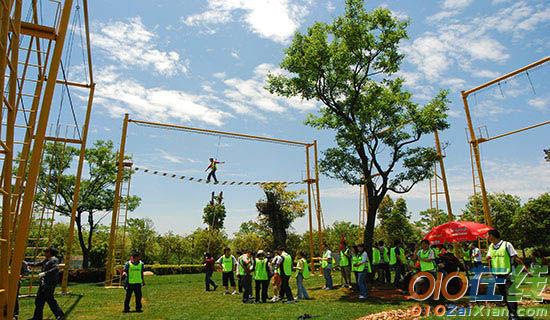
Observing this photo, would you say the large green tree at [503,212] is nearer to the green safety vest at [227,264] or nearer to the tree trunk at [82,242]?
the green safety vest at [227,264]

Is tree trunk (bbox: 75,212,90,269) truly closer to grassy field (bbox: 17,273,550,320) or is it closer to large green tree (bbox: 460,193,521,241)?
grassy field (bbox: 17,273,550,320)

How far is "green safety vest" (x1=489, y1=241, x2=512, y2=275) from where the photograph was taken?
8.88 metres

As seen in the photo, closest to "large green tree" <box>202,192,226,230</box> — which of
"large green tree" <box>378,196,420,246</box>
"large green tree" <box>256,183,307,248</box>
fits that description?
"large green tree" <box>256,183,307,248</box>

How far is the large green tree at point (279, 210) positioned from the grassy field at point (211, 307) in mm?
28781

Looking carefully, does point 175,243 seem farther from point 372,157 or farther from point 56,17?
point 56,17

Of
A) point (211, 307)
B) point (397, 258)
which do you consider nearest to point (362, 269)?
point (397, 258)

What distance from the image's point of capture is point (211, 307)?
13.1 meters

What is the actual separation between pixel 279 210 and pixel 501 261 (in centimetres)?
3708

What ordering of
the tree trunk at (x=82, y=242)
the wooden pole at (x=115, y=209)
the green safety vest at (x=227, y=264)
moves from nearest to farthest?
the green safety vest at (x=227, y=264)
the wooden pole at (x=115, y=209)
the tree trunk at (x=82, y=242)

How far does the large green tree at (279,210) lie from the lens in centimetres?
4547

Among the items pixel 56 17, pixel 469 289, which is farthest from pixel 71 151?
pixel 469 289

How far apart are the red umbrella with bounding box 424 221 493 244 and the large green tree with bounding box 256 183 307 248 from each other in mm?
30158

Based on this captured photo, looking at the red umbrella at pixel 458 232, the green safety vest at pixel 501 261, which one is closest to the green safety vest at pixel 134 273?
the green safety vest at pixel 501 261

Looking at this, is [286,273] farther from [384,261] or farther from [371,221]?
A: [384,261]
